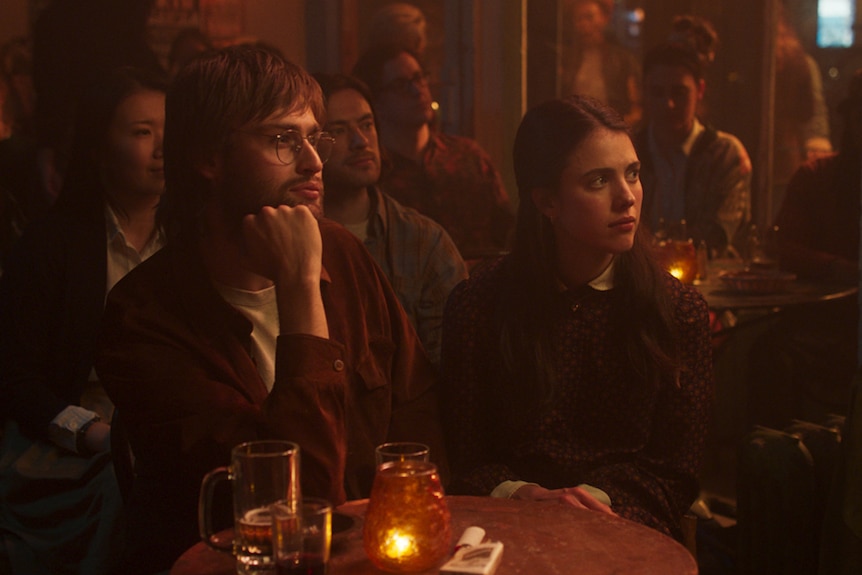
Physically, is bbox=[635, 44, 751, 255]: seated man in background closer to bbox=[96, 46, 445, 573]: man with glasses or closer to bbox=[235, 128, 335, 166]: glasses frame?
bbox=[96, 46, 445, 573]: man with glasses

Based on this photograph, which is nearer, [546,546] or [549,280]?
[546,546]

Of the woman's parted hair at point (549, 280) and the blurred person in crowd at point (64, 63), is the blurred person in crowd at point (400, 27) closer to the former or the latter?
the blurred person in crowd at point (64, 63)

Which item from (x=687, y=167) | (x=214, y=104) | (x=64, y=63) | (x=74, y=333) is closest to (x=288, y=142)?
(x=214, y=104)

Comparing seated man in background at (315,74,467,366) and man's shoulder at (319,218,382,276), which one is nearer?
man's shoulder at (319,218,382,276)

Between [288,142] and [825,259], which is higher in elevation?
[288,142]

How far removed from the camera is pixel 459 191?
3.71 meters

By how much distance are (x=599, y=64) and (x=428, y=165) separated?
5.90 ft

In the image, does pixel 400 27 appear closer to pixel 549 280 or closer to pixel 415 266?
pixel 415 266

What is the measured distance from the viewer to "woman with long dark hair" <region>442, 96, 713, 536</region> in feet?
6.67

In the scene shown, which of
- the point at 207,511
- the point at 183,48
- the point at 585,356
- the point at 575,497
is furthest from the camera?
the point at 183,48

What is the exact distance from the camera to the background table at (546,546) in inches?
54.6

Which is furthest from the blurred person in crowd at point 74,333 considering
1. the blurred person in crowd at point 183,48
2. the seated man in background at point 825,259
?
the seated man in background at point 825,259

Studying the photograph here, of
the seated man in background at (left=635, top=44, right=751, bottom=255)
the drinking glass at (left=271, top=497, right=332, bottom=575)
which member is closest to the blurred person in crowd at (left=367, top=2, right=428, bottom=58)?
the seated man in background at (left=635, top=44, right=751, bottom=255)

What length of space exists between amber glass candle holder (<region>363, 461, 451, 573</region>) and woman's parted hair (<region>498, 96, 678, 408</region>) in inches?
27.1
